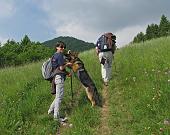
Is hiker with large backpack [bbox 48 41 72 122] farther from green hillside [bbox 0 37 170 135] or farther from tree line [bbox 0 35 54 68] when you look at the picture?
tree line [bbox 0 35 54 68]

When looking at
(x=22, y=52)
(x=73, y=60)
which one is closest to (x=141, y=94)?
(x=73, y=60)

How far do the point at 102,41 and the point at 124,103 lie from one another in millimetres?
3834

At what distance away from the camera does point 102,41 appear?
15.0 m

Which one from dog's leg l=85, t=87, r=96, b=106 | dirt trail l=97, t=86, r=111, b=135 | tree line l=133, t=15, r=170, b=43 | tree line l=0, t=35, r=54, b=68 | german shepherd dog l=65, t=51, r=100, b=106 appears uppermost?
tree line l=133, t=15, r=170, b=43

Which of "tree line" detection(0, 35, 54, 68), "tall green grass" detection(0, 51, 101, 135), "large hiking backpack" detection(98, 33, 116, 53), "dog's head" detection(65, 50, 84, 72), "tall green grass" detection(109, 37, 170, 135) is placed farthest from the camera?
"tree line" detection(0, 35, 54, 68)

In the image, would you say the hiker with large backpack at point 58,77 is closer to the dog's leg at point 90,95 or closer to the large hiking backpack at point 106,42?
the dog's leg at point 90,95

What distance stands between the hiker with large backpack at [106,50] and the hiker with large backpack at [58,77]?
3.23 m

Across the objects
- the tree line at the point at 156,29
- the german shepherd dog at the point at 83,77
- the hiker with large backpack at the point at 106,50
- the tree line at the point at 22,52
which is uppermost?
the tree line at the point at 156,29

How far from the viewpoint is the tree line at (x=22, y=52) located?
62.2 metres

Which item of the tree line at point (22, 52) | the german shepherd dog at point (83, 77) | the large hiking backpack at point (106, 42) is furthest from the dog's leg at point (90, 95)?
the tree line at point (22, 52)

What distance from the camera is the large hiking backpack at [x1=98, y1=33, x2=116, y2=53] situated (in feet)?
48.8

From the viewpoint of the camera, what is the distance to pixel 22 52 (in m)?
67.1

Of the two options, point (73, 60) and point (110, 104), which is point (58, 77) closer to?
point (73, 60)

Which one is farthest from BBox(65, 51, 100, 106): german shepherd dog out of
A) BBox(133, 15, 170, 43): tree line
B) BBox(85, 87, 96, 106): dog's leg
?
BBox(133, 15, 170, 43): tree line
